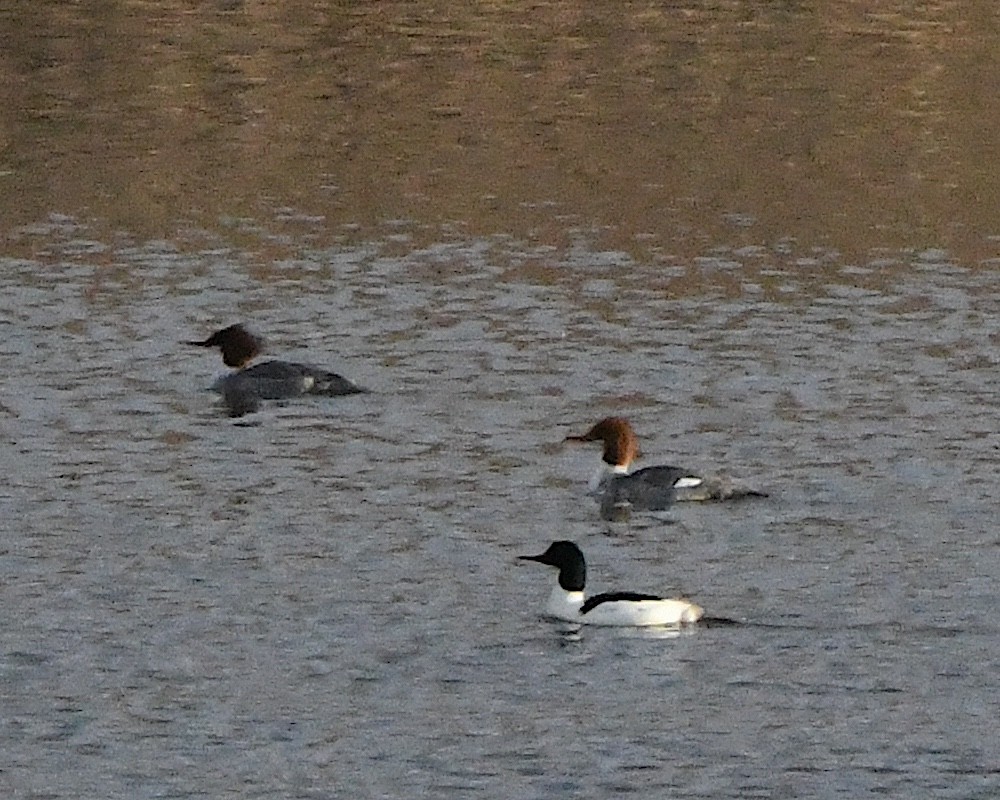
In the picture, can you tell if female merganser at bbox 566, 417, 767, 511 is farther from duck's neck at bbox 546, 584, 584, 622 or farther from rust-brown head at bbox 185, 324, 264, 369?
rust-brown head at bbox 185, 324, 264, 369

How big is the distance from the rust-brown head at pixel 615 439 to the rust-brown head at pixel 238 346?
4.89 meters

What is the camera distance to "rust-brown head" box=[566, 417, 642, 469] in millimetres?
24344

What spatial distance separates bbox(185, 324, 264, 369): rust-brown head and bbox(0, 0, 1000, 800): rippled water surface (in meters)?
0.54

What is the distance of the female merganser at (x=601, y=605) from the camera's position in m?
20.2

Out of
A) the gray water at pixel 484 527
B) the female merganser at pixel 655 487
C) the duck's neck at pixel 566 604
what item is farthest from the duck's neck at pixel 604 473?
the duck's neck at pixel 566 604

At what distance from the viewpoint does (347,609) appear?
815 inches

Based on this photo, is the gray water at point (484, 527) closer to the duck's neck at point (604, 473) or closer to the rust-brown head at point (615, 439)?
the duck's neck at point (604, 473)

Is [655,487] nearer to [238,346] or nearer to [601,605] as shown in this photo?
[601,605]

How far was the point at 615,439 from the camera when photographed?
80.1 ft

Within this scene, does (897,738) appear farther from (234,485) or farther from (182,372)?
(182,372)

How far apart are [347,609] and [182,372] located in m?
8.66

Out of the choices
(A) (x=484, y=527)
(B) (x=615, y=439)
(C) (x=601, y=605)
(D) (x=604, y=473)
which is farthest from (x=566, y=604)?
(B) (x=615, y=439)

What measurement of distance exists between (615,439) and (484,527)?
6.26 feet

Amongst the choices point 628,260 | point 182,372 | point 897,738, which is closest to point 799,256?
point 628,260
